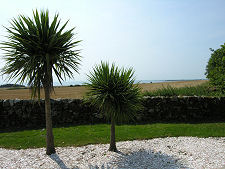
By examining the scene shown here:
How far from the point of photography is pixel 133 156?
4887mm

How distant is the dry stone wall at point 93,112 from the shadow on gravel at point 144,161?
400 cm

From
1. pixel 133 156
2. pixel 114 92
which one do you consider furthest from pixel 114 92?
pixel 133 156

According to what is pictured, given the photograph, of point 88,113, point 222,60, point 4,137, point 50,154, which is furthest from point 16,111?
point 222,60

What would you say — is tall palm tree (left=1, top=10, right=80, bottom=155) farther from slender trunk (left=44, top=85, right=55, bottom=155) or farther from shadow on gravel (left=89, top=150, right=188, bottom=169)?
shadow on gravel (left=89, top=150, right=188, bottom=169)

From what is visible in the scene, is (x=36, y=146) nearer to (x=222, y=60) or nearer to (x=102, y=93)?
(x=102, y=93)

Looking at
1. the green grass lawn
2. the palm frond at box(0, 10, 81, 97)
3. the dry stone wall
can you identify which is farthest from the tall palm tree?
the dry stone wall

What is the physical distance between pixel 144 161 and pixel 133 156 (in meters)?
0.41

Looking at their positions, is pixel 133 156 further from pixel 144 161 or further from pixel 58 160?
pixel 58 160

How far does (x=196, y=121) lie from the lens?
9.08 metres

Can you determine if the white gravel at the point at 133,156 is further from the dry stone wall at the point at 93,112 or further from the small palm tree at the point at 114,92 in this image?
the dry stone wall at the point at 93,112

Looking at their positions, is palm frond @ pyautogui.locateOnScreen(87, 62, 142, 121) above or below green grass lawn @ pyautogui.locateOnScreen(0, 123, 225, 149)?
above

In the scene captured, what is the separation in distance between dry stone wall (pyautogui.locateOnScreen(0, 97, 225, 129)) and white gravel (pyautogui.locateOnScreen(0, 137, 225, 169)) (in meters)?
3.30

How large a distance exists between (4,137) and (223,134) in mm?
8903

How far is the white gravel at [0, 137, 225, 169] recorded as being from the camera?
4.36 m
